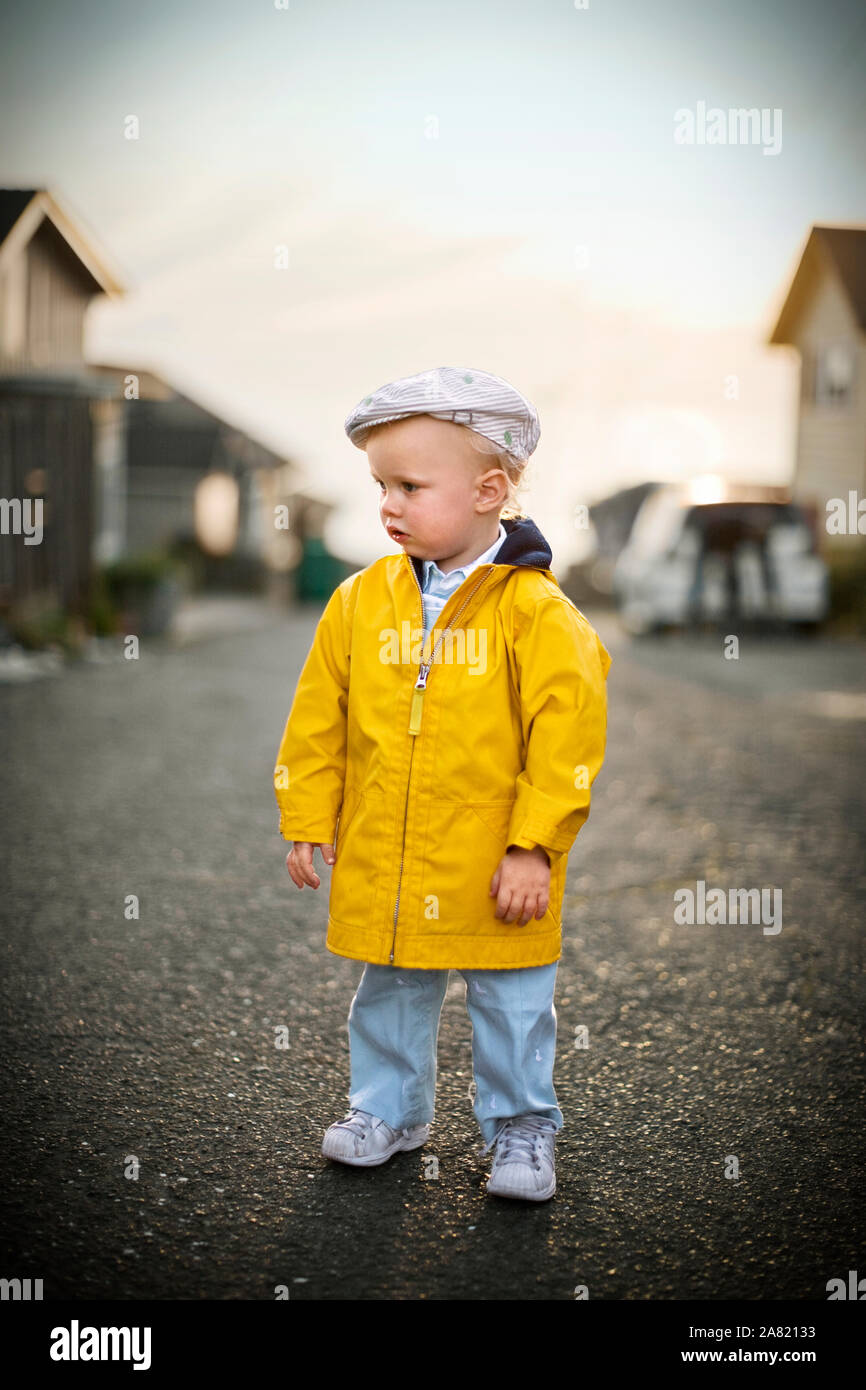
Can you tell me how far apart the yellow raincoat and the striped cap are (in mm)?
215

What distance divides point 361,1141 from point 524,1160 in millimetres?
326

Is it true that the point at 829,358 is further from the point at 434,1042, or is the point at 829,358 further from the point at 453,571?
the point at 434,1042

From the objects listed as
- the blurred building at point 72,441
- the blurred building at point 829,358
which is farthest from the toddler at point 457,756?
the blurred building at point 829,358

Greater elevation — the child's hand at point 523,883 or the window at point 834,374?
the window at point 834,374

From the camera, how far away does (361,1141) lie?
2.35 metres

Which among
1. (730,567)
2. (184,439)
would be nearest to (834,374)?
(730,567)

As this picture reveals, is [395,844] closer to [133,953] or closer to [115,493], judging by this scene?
[133,953]

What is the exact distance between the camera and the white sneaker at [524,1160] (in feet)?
7.32

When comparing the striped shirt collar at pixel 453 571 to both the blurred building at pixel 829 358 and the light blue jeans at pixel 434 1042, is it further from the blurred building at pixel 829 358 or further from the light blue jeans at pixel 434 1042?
the blurred building at pixel 829 358

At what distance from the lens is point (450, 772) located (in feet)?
7.33

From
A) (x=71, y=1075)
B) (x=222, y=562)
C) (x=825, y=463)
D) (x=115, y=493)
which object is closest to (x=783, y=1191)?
(x=71, y=1075)

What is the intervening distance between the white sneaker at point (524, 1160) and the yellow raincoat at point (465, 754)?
35cm

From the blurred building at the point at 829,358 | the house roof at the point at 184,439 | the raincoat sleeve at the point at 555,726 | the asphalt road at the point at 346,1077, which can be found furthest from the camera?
the house roof at the point at 184,439

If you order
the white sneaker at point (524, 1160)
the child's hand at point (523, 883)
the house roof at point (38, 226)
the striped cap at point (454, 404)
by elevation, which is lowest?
the white sneaker at point (524, 1160)
